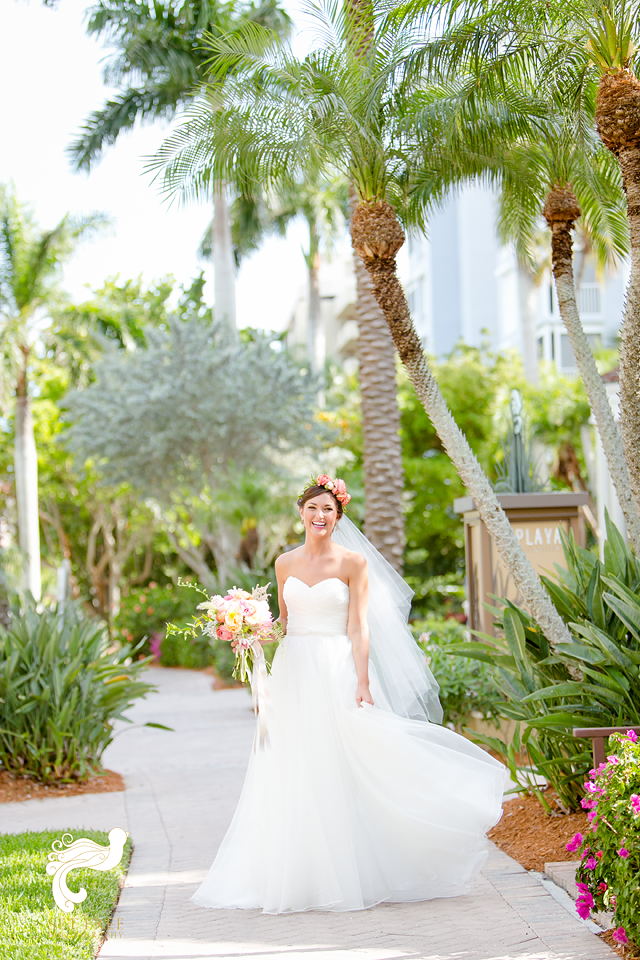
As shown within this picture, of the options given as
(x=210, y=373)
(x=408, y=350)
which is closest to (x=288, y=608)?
(x=408, y=350)

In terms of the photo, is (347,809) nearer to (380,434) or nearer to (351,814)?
(351,814)

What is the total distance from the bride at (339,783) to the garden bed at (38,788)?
138 inches

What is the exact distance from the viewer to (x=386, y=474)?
1132 centimetres

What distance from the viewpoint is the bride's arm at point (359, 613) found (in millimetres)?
4926

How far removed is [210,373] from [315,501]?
12874 millimetres

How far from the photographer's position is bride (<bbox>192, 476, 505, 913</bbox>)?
181 inches

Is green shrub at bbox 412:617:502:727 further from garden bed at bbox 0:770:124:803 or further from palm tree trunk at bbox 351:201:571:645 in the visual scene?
garden bed at bbox 0:770:124:803

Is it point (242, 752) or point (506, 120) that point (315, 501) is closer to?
point (506, 120)

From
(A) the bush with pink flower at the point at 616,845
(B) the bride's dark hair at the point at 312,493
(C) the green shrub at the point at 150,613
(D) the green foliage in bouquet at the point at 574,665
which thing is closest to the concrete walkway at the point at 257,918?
(A) the bush with pink flower at the point at 616,845

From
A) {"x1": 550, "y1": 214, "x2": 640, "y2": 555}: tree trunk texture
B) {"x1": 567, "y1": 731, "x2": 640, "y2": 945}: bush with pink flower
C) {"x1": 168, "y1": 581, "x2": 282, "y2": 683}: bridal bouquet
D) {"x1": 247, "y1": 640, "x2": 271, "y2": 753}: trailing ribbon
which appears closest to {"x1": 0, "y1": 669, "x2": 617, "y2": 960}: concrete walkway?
{"x1": 567, "y1": 731, "x2": 640, "y2": 945}: bush with pink flower

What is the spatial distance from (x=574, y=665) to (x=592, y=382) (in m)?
1.98

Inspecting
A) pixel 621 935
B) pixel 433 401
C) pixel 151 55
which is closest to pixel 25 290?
pixel 151 55

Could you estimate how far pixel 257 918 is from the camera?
4484 millimetres

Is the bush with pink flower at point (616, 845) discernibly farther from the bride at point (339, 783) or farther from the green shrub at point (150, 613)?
the green shrub at point (150, 613)
